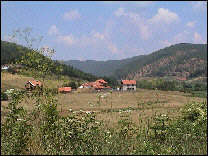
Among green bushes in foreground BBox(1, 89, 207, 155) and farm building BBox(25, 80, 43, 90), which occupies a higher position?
farm building BBox(25, 80, 43, 90)

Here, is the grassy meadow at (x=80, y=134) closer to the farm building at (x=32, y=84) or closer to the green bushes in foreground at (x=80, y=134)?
the green bushes in foreground at (x=80, y=134)

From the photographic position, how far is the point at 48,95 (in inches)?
340

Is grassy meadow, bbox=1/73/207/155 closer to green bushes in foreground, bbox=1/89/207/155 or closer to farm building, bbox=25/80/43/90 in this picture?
green bushes in foreground, bbox=1/89/207/155

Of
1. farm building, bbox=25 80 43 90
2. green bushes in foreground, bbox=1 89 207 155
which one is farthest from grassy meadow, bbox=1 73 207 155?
farm building, bbox=25 80 43 90

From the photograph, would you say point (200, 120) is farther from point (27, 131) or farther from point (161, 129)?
point (27, 131)

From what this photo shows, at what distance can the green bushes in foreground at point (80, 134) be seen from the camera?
22.2 ft

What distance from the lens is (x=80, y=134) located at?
23.2 ft

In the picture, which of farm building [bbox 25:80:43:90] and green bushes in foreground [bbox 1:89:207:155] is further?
farm building [bbox 25:80:43:90]

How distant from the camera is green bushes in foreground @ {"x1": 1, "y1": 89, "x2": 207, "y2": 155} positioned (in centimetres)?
676

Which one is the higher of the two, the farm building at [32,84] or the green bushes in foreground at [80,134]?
the farm building at [32,84]

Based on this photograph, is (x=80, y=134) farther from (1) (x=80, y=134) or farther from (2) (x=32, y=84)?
(2) (x=32, y=84)

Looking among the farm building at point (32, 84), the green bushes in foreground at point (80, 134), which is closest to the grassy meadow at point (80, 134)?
the green bushes in foreground at point (80, 134)

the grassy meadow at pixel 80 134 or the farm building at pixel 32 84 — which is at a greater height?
the farm building at pixel 32 84

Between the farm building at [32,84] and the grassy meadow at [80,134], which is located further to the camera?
the farm building at [32,84]
